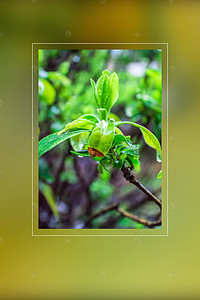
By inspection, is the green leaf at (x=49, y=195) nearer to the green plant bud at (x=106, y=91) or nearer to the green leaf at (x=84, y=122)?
the green leaf at (x=84, y=122)

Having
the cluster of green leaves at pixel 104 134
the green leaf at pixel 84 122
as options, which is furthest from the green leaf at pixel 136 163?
the green leaf at pixel 84 122

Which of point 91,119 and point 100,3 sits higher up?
point 100,3

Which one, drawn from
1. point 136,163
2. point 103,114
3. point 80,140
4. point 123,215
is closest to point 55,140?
point 80,140

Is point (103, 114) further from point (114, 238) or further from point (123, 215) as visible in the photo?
point (114, 238)

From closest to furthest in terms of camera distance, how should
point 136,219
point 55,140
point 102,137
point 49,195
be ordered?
1. point 102,137
2. point 55,140
3. point 136,219
4. point 49,195

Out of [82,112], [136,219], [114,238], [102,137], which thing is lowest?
[114,238]
